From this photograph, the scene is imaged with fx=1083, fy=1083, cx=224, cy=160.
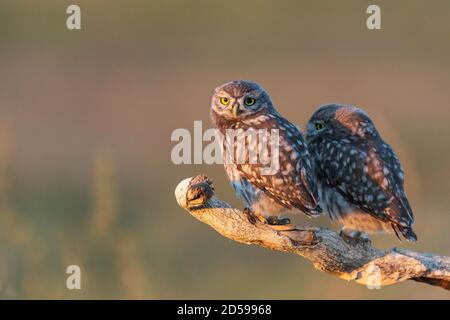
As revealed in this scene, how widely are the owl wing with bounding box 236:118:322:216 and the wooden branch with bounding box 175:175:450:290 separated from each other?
0.25 meters

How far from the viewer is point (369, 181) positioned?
606cm

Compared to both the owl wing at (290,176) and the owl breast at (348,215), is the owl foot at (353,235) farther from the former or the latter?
the owl wing at (290,176)

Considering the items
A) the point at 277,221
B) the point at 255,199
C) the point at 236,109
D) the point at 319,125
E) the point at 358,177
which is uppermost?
the point at 236,109

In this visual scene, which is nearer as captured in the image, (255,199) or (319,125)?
(255,199)

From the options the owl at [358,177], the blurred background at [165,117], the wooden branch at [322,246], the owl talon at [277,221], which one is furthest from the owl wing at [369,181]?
the blurred background at [165,117]

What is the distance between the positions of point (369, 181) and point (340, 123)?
1.39 ft

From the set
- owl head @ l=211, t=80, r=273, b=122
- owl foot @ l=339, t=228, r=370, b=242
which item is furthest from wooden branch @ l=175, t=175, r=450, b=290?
owl head @ l=211, t=80, r=273, b=122

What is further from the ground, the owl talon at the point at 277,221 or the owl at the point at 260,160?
the owl at the point at 260,160

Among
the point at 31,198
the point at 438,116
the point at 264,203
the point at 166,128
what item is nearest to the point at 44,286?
the point at 264,203

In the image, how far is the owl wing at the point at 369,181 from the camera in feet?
19.7

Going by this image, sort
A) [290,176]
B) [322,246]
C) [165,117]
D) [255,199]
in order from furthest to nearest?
[165,117], [255,199], [290,176], [322,246]

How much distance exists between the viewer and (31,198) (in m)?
11.3

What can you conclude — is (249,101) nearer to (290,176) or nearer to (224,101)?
(224,101)

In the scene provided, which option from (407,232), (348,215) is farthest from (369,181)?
(407,232)
